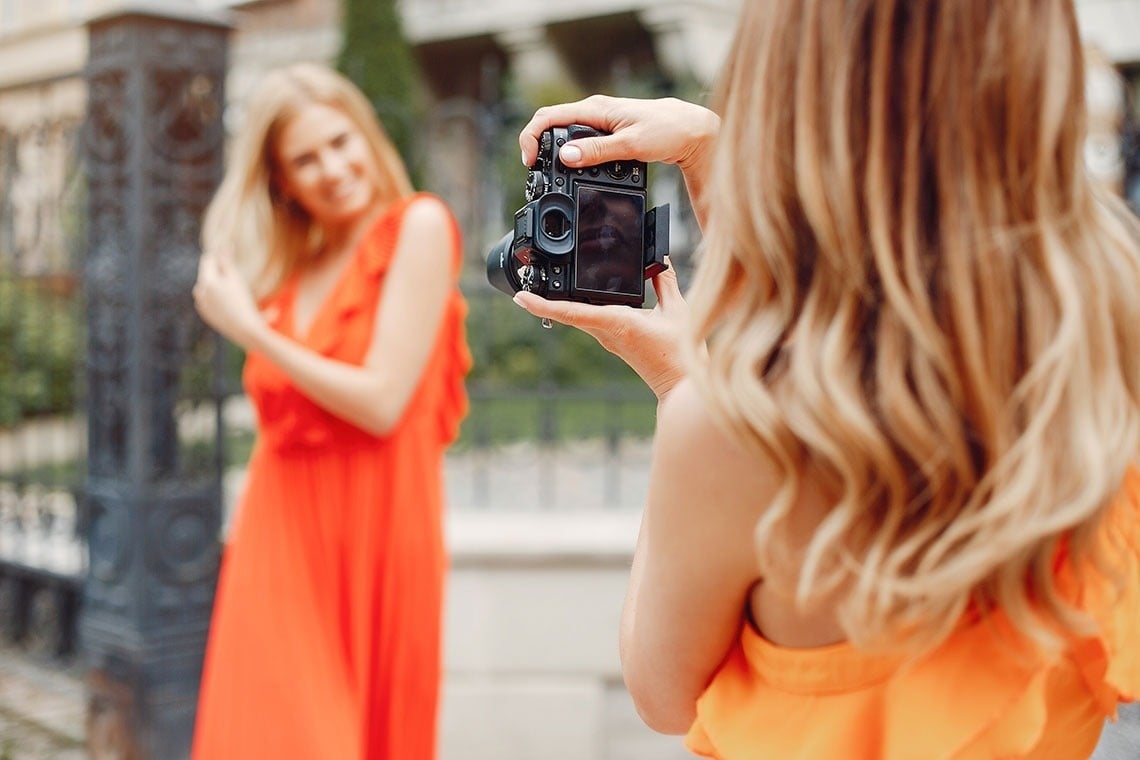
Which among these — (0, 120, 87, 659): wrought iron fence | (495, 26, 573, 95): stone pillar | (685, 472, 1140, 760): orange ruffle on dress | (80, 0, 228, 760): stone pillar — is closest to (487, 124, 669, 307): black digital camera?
(685, 472, 1140, 760): orange ruffle on dress

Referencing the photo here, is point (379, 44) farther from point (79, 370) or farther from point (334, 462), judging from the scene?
point (334, 462)

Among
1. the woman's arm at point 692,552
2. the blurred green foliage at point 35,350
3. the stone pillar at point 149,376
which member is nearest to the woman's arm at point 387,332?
the stone pillar at point 149,376

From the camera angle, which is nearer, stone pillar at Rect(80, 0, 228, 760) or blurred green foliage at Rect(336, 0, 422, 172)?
stone pillar at Rect(80, 0, 228, 760)

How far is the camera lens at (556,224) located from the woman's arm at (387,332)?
133 centimetres

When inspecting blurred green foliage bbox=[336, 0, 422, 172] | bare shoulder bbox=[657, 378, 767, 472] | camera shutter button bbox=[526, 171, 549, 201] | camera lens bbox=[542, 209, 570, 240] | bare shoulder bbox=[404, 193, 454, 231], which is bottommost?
bare shoulder bbox=[657, 378, 767, 472]

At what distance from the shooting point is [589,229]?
1330 millimetres

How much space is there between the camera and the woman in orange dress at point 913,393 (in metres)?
0.92

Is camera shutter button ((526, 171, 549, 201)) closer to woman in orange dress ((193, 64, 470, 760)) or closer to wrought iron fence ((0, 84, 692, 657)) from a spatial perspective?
woman in orange dress ((193, 64, 470, 760))

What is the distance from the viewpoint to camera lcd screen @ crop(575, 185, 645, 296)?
1.33 metres

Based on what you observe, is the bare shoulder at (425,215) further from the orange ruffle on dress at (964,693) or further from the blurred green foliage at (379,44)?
the blurred green foliage at (379,44)

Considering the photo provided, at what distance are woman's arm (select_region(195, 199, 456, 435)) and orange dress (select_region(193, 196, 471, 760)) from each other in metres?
0.06

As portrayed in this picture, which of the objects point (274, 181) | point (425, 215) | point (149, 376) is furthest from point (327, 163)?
point (149, 376)

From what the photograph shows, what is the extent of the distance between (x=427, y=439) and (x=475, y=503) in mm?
2542

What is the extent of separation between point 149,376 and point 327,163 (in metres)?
1.28
